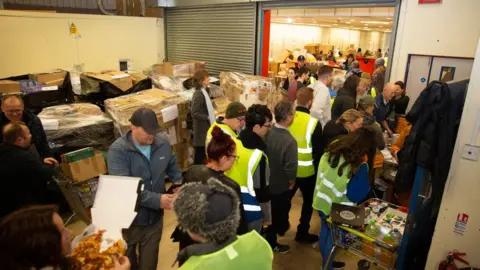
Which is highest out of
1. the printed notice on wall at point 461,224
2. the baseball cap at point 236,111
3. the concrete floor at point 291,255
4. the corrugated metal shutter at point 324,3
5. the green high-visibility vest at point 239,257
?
the corrugated metal shutter at point 324,3

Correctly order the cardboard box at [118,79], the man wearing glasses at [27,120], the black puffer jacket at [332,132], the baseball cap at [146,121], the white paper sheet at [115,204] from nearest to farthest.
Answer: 1. the white paper sheet at [115,204]
2. the baseball cap at [146,121]
3. the man wearing glasses at [27,120]
4. the black puffer jacket at [332,132]
5. the cardboard box at [118,79]

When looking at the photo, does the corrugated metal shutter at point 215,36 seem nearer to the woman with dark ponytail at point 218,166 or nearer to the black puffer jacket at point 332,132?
the black puffer jacket at point 332,132

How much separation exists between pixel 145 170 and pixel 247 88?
334 cm

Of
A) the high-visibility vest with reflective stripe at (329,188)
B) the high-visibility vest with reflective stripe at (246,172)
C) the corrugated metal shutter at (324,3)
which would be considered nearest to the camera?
the high-visibility vest with reflective stripe at (246,172)

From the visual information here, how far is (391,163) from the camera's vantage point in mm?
3730

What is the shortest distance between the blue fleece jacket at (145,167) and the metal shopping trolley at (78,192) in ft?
5.24

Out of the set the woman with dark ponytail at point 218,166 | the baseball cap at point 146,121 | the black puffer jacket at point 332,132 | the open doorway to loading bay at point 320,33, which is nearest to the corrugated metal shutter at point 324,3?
the open doorway to loading bay at point 320,33

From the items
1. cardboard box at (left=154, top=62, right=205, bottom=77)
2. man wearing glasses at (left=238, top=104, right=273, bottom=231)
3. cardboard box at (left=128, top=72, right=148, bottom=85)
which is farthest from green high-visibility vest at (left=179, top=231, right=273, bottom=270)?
cardboard box at (left=154, top=62, right=205, bottom=77)

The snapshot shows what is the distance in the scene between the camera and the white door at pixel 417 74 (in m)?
4.39

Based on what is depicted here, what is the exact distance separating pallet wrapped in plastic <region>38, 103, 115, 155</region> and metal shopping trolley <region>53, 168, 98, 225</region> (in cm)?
47

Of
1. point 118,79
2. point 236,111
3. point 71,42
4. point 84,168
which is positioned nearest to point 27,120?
point 84,168

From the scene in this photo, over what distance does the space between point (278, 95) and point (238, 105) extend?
123 inches

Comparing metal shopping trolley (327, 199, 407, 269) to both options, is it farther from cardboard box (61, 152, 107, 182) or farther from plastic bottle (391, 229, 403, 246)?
cardboard box (61, 152, 107, 182)

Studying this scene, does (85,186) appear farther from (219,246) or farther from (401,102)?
(401,102)
